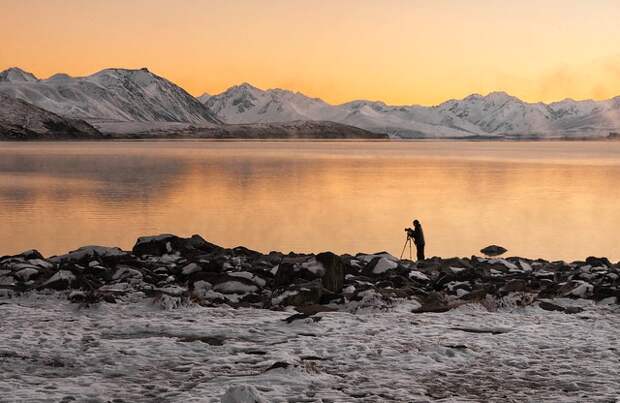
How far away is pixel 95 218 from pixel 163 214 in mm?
4853

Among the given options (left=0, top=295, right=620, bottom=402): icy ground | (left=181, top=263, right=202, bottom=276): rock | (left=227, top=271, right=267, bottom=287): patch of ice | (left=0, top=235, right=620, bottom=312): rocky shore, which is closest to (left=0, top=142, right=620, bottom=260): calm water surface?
(left=0, top=235, right=620, bottom=312): rocky shore

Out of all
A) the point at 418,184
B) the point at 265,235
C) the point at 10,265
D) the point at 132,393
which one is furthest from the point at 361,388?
the point at 418,184

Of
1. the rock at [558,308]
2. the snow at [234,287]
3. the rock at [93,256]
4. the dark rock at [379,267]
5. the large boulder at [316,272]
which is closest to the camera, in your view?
the rock at [558,308]

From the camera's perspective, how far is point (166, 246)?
1023 inches

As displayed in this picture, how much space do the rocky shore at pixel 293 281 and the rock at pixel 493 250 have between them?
1003cm

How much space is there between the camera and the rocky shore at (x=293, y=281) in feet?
56.7

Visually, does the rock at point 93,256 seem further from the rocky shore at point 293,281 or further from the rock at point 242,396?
the rock at point 242,396

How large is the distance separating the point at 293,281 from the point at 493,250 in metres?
19.1

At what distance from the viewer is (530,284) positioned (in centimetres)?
2023

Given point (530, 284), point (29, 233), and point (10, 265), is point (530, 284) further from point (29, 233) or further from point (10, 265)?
point (29, 233)

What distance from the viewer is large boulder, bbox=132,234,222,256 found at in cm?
2570

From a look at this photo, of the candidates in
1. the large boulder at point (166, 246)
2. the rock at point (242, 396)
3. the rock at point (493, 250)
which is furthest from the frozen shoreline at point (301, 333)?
the rock at point (493, 250)

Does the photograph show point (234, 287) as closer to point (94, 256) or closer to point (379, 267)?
point (379, 267)

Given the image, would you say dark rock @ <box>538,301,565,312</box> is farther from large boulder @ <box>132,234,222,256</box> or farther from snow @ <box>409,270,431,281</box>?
large boulder @ <box>132,234,222,256</box>
